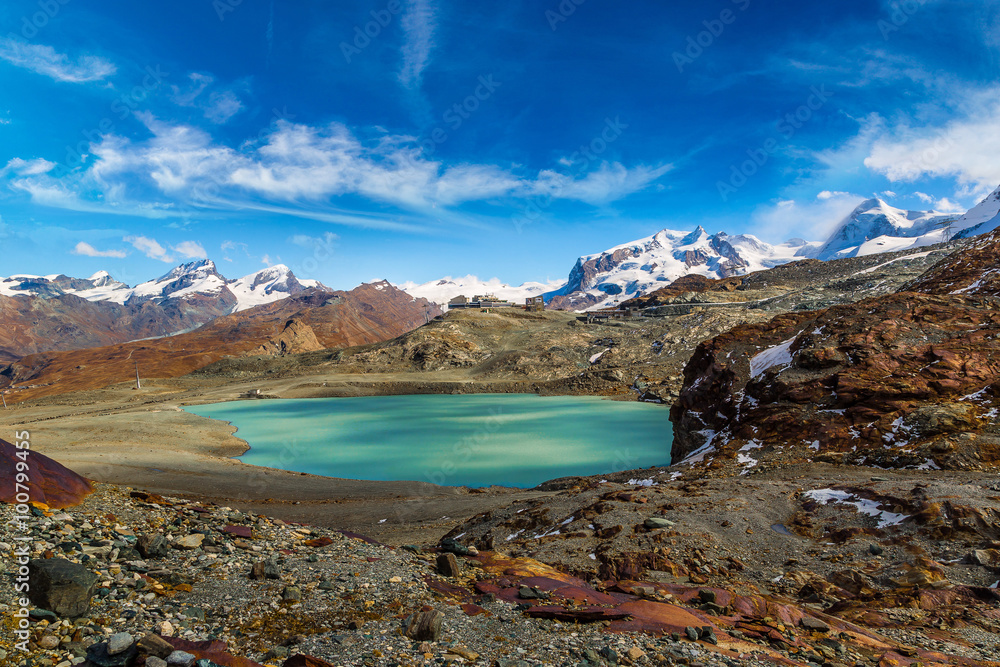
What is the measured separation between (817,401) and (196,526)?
24.0m

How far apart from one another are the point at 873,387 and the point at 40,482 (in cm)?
2701

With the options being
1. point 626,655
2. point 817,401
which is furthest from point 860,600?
point 817,401

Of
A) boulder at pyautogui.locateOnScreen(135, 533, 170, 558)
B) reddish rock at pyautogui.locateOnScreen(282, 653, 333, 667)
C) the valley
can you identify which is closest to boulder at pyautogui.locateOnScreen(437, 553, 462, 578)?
the valley

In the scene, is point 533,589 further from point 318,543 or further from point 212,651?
point 212,651

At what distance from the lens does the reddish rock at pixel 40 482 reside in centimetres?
852

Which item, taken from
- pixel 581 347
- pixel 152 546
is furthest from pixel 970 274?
pixel 581 347

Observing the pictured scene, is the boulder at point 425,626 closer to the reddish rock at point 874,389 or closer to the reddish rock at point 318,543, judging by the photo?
the reddish rock at point 318,543

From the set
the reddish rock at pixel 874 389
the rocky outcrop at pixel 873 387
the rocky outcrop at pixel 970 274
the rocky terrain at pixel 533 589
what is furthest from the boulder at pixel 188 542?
the rocky outcrop at pixel 970 274

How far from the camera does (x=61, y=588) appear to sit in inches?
213

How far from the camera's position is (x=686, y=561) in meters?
11.2

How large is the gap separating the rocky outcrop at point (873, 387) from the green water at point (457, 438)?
1094 cm

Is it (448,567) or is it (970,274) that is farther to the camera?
(970,274)

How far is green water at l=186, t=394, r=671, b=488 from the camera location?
36.4 m

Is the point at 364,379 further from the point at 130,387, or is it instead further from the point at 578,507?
the point at 578,507
